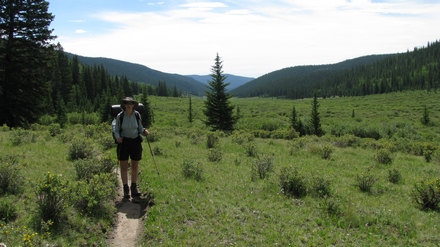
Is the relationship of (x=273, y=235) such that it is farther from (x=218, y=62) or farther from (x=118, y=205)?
(x=218, y=62)

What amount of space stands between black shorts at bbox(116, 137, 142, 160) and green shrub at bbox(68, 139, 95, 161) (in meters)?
3.96

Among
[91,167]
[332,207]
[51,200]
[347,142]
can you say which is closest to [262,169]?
[332,207]

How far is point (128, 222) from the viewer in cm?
670

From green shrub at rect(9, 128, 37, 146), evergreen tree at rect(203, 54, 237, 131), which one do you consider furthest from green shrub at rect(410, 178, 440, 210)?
evergreen tree at rect(203, 54, 237, 131)

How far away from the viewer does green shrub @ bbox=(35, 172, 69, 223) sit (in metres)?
5.66

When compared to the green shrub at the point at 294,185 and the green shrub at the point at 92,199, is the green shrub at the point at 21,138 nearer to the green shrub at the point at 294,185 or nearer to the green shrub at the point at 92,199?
the green shrub at the point at 92,199

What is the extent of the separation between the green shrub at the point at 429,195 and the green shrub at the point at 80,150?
461 inches

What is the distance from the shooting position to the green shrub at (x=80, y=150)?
35.3ft

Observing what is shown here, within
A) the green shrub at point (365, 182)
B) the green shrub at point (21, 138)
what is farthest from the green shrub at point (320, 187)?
the green shrub at point (21, 138)

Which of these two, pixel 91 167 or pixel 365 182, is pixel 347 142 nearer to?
pixel 365 182

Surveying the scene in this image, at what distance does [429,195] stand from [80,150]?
1224cm

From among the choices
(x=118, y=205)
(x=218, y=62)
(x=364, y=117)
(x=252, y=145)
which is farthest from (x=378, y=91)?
(x=118, y=205)

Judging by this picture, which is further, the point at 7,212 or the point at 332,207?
the point at 332,207

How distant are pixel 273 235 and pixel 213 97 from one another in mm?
32602
